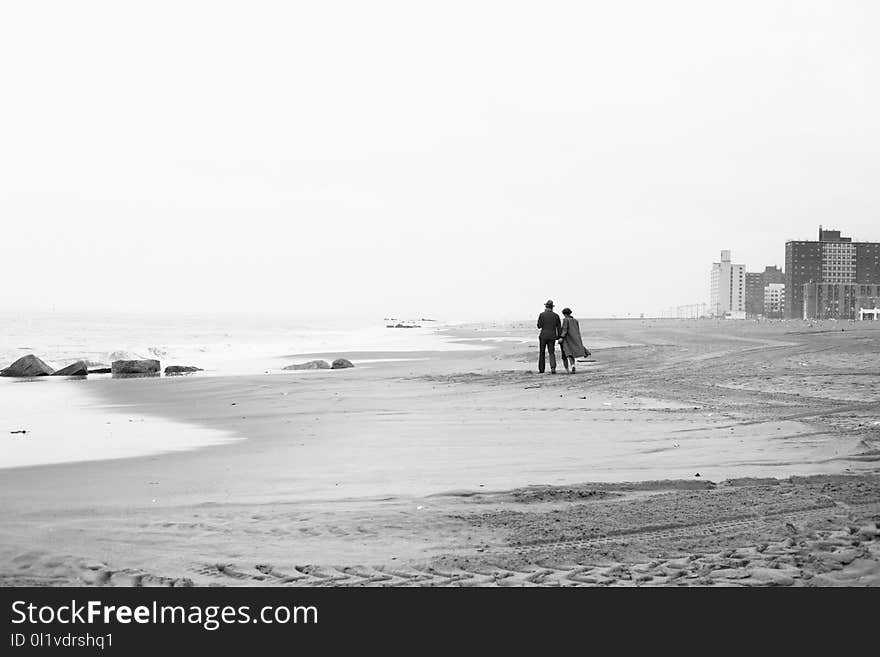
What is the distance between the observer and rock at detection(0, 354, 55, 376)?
923 inches

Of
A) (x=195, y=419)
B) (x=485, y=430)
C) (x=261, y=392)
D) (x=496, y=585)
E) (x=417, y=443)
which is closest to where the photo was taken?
(x=496, y=585)

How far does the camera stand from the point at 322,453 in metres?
9.25

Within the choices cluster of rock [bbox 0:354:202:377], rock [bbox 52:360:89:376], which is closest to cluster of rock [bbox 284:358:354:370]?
cluster of rock [bbox 0:354:202:377]

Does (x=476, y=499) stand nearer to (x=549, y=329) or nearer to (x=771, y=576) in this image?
(x=771, y=576)

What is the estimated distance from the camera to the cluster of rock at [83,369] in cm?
2358

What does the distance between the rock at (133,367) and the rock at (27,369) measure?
183cm

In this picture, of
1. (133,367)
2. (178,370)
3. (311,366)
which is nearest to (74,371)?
(133,367)

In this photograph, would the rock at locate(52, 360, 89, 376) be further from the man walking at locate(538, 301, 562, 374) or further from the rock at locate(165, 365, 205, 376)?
the man walking at locate(538, 301, 562, 374)

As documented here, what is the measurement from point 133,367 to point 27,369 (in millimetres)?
2771

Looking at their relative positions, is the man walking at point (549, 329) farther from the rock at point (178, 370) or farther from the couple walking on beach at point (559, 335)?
the rock at point (178, 370)

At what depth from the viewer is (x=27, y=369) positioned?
77.4 feet
